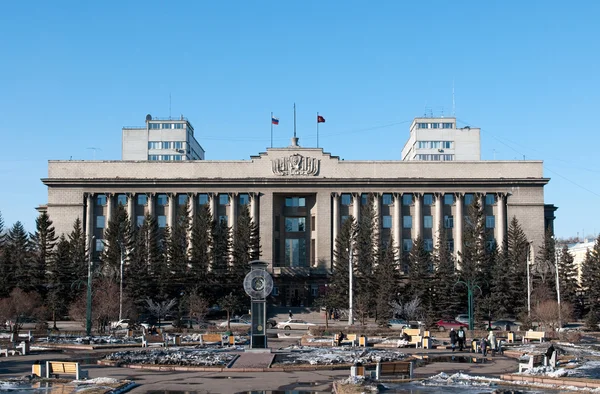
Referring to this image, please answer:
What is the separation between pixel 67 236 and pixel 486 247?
44267mm

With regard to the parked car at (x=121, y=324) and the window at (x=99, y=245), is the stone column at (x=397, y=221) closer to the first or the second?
the window at (x=99, y=245)

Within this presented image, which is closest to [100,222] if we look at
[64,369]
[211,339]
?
[211,339]

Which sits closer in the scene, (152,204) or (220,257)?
(220,257)

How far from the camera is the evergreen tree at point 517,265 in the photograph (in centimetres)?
7288

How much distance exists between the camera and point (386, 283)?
72375mm

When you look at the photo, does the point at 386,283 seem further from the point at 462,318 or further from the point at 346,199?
the point at 346,199

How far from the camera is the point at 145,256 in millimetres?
76250

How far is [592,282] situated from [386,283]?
18079mm

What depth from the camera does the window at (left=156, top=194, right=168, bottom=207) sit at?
3469 inches

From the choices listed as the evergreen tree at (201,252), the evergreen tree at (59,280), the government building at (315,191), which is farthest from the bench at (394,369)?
the government building at (315,191)

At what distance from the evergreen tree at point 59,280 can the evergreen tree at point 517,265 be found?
4085 cm

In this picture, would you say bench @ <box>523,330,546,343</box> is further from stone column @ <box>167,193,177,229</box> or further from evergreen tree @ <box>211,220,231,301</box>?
stone column @ <box>167,193,177,229</box>

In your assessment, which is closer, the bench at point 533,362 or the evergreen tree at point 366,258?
the bench at point 533,362

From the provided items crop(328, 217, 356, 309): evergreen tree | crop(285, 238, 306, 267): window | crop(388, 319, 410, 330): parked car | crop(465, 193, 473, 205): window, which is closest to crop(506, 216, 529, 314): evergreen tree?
crop(465, 193, 473, 205): window
